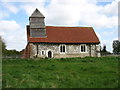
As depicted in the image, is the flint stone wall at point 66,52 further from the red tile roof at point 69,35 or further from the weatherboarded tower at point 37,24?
the weatherboarded tower at point 37,24

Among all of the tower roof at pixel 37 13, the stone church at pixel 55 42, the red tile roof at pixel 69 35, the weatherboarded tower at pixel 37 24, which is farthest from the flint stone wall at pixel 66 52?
the tower roof at pixel 37 13

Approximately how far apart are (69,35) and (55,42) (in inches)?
150

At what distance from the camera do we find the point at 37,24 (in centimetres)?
4803

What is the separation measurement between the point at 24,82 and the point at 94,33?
39551 mm

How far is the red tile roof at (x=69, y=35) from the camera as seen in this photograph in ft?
156

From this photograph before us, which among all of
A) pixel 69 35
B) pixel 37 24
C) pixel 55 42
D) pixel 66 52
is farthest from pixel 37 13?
pixel 66 52

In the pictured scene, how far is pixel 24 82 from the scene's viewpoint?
12.1 metres

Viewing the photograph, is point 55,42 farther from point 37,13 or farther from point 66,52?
point 37,13

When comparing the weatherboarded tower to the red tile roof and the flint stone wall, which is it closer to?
the red tile roof

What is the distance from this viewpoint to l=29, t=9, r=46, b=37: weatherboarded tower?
47500mm

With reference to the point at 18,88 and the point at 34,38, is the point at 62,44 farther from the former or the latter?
the point at 18,88

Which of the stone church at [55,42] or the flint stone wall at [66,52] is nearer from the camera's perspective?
the flint stone wall at [66,52]

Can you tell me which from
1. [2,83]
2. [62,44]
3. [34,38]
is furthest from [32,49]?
[2,83]

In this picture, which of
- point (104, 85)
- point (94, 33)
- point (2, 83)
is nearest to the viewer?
point (104, 85)
